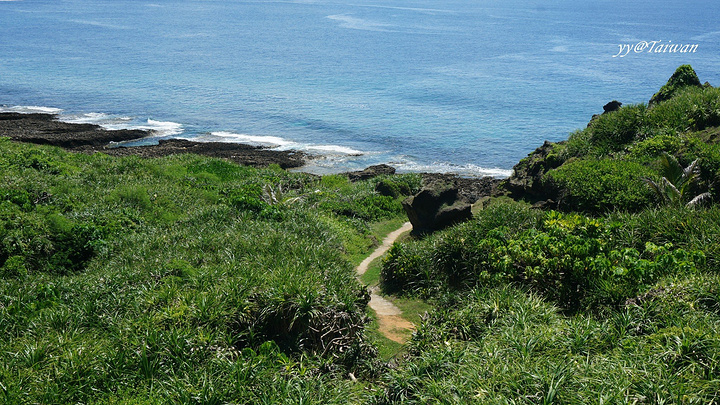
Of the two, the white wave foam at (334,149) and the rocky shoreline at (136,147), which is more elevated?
the rocky shoreline at (136,147)

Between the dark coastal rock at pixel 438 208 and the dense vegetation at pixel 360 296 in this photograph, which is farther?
the dark coastal rock at pixel 438 208

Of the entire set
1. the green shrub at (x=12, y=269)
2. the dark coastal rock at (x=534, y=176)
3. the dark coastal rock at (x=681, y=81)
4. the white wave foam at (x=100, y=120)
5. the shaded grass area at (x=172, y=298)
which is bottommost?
the white wave foam at (x=100, y=120)

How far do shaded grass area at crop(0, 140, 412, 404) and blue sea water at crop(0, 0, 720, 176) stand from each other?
19.9 m

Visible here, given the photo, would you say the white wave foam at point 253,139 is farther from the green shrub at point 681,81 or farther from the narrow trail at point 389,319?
the narrow trail at point 389,319

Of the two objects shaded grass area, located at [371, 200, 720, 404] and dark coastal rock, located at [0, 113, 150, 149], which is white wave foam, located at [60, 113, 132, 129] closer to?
dark coastal rock, located at [0, 113, 150, 149]

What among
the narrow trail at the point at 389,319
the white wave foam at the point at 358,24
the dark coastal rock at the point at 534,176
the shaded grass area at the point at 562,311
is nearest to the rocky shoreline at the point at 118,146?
the dark coastal rock at the point at 534,176

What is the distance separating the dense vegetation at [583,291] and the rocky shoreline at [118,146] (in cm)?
2419

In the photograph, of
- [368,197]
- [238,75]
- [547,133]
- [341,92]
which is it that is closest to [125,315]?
[368,197]

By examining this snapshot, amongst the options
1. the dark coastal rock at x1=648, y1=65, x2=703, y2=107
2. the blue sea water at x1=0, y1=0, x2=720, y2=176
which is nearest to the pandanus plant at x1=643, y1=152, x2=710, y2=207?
the dark coastal rock at x1=648, y1=65, x2=703, y2=107

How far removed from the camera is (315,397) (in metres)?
8.99

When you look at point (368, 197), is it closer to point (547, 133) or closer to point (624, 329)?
point (624, 329)

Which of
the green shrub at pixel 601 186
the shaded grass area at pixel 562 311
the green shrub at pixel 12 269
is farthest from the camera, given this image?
the green shrub at pixel 601 186

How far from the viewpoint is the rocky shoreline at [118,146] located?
38.5m

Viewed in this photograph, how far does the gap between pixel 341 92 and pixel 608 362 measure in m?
59.5
